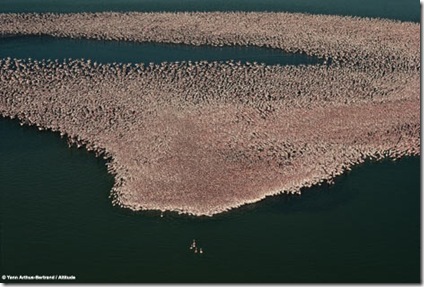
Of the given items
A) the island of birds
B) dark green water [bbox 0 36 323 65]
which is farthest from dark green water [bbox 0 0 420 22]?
dark green water [bbox 0 36 323 65]

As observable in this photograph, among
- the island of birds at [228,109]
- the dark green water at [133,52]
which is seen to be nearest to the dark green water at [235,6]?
the island of birds at [228,109]

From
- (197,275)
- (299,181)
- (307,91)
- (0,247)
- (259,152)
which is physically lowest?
(197,275)

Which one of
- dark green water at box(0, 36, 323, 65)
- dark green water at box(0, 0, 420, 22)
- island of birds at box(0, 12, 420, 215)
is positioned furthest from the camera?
dark green water at box(0, 0, 420, 22)

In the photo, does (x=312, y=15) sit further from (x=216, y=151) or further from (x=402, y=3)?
(x=216, y=151)

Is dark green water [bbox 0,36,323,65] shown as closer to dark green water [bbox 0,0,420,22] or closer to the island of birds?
the island of birds

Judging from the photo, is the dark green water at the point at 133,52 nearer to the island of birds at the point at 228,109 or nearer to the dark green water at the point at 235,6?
the island of birds at the point at 228,109

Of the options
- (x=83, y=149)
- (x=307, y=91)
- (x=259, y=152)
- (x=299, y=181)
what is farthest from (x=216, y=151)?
(x=307, y=91)

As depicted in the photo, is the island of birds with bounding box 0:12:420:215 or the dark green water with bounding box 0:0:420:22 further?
the dark green water with bounding box 0:0:420:22
